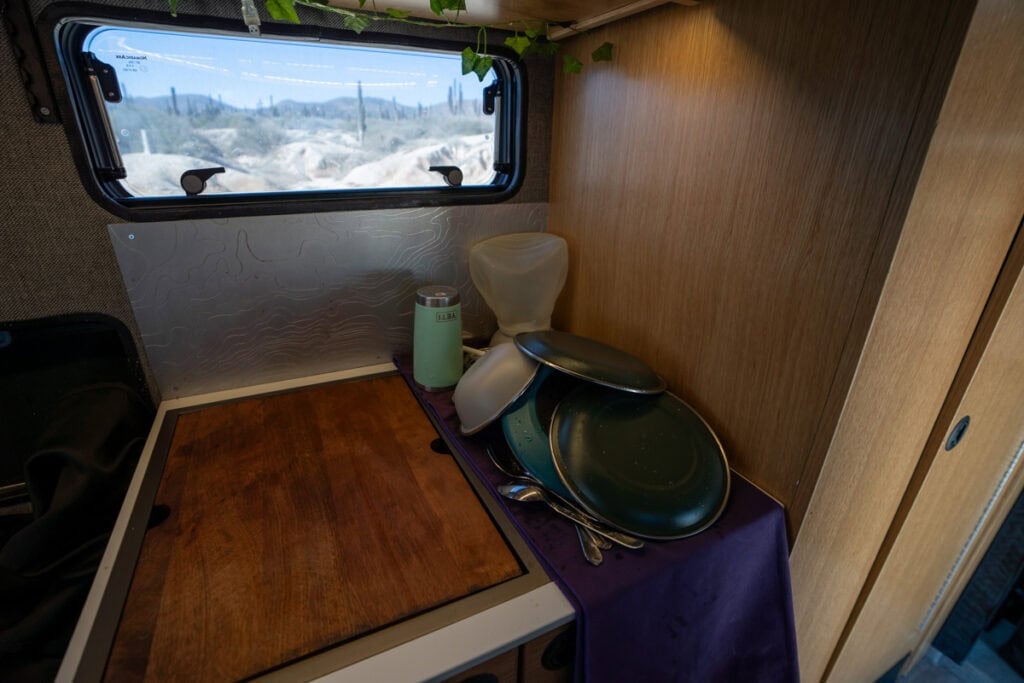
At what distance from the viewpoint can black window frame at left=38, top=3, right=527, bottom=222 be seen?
33.4 inches

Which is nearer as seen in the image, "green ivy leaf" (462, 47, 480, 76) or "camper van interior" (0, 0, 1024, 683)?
"camper van interior" (0, 0, 1024, 683)

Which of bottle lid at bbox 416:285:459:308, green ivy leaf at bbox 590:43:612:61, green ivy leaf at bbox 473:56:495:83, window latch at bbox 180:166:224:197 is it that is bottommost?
bottle lid at bbox 416:285:459:308

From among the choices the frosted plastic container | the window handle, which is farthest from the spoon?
the window handle

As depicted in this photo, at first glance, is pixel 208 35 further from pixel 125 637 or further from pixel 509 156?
pixel 125 637

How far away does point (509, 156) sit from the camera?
50.7 inches

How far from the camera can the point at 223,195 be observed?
1.03 m

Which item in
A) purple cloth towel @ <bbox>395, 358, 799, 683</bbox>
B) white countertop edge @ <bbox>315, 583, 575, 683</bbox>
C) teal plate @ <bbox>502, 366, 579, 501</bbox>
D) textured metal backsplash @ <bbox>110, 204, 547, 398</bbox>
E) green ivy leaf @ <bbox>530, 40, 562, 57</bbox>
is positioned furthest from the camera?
green ivy leaf @ <bbox>530, 40, 562, 57</bbox>

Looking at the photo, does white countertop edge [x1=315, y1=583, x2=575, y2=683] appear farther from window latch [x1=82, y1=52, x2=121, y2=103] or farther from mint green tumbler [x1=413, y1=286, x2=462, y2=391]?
window latch [x1=82, y1=52, x2=121, y2=103]

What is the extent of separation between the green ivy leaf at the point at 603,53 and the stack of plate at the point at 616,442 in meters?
0.58

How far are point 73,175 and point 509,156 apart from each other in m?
0.91

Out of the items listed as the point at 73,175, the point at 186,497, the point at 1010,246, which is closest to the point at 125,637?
the point at 186,497

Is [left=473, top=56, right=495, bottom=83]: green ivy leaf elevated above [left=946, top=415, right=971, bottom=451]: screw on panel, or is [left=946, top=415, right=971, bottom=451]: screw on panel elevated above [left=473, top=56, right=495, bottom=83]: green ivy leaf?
[left=473, top=56, right=495, bottom=83]: green ivy leaf

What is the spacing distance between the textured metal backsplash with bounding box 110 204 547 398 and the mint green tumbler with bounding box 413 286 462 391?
185mm

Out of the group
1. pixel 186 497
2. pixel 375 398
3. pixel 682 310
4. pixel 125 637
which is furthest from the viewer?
pixel 375 398
